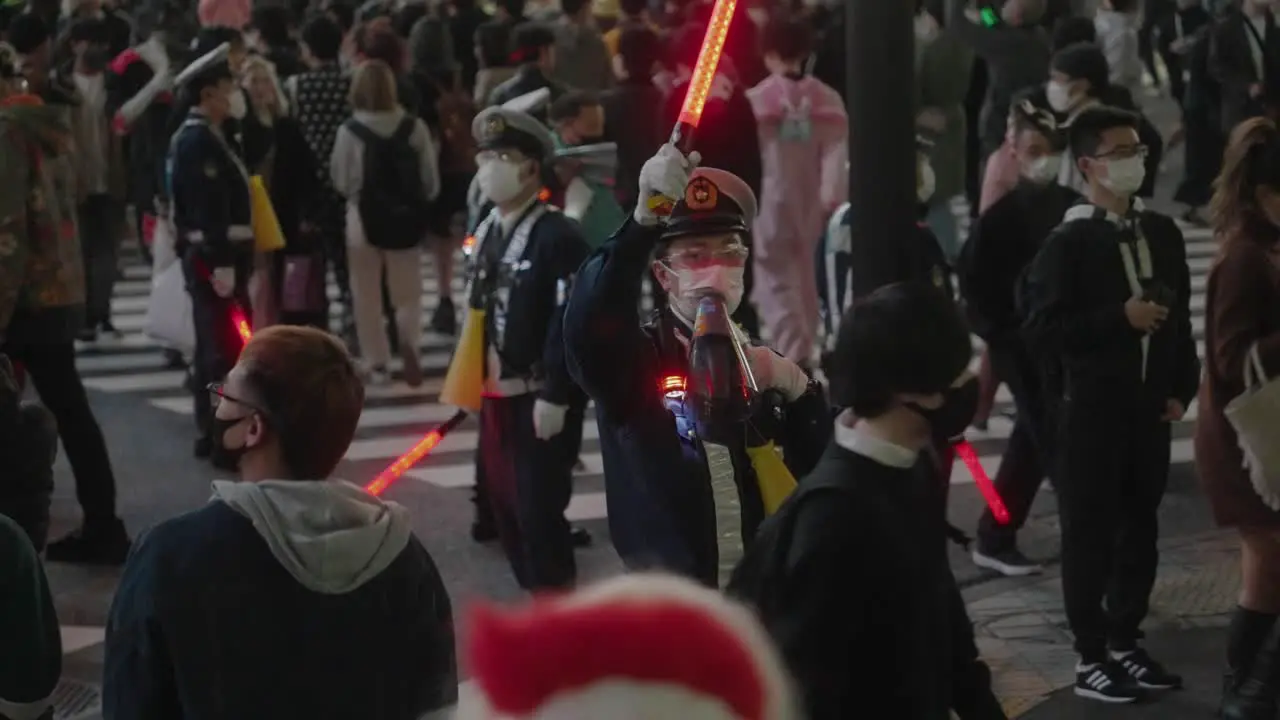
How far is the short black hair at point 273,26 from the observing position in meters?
12.4

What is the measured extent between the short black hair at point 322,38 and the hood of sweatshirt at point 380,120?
85 cm

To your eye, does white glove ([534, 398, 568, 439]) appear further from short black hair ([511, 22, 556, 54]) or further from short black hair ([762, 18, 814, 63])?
short black hair ([511, 22, 556, 54])

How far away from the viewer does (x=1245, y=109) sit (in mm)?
15383

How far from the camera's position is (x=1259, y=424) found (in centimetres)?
524

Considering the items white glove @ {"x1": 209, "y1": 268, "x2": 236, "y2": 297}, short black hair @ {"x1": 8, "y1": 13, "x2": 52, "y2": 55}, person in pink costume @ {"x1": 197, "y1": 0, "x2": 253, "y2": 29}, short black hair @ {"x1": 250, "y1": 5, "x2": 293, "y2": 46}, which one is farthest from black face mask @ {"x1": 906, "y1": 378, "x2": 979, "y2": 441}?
short black hair @ {"x1": 250, "y1": 5, "x2": 293, "y2": 46}

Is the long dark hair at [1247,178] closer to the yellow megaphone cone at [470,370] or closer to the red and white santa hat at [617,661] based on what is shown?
the yellow megaphone cone at [470,370]

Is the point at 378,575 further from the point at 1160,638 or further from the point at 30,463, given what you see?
the point at 1160,638

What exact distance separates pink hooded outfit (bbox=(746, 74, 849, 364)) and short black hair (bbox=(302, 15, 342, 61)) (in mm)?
2570

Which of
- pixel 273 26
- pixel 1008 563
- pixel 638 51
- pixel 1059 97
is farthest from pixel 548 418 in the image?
pixel 273 26

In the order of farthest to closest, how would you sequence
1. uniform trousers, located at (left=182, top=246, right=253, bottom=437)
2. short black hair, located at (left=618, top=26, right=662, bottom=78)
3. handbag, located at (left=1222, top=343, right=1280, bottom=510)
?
short black hair, located at (left=618, top=26, right=662, bottom=78) → uniform trousers, located at (left=182, top=246, right=253, bottom=437) → handbag, located at (left=1222, top=343, right=1280, bottom=510)

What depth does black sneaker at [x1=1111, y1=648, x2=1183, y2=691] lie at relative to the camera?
5945 mm

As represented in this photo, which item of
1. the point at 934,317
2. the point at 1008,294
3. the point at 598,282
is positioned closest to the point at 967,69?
the point at 1008,294

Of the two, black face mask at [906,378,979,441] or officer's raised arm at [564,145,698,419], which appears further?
officer's raised arm at [564,145,698,419]

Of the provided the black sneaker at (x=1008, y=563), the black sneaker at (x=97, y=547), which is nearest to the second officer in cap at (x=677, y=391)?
the black sneaker at (x=1008, y=563)
